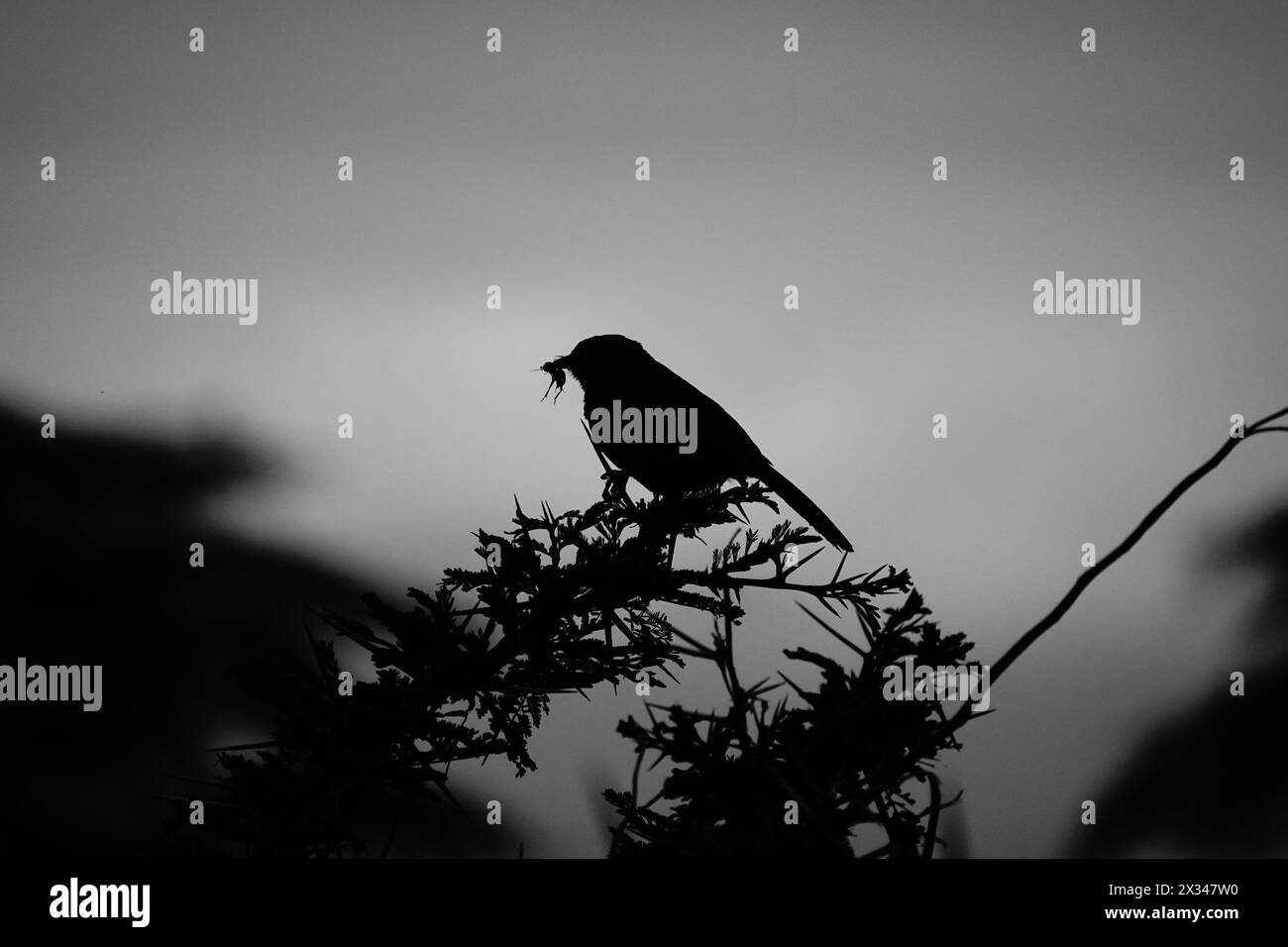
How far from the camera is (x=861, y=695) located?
138cm

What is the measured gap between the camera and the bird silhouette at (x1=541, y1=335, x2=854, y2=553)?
3549 mm

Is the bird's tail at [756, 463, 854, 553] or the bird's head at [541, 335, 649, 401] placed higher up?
the bird's head at [541, 335, 649, 401]

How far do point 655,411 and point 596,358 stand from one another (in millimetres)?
364

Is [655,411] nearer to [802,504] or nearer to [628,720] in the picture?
[802,504]

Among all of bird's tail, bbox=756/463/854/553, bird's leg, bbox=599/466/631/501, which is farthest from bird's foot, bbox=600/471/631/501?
bird's tail, bbox=756/463/854/553

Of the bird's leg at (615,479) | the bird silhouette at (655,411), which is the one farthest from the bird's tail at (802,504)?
the bird's leg at (615,479)

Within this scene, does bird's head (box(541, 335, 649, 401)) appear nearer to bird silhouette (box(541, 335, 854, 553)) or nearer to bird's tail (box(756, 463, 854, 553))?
bird silhouette (box(541, 335, 854, 553))

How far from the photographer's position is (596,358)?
3.66 m

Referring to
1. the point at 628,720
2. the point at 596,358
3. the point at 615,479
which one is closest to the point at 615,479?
the point at 615,479

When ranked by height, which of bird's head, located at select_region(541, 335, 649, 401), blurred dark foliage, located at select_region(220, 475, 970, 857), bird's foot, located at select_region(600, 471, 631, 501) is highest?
bird's head, located at select_region(541, 335, 649, 401)

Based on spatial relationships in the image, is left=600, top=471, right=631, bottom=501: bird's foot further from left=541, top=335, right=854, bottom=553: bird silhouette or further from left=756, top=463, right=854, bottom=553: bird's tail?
left=756, top=463, right=854, bottom=553: bird's tail

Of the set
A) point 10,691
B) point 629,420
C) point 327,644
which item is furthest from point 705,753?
point 10,691

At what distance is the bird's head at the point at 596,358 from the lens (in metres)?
3.65

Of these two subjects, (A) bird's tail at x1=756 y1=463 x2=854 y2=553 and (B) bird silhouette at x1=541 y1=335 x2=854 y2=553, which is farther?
(A) bird's tail at x1=756 y1=463 x2=854 y2=553
